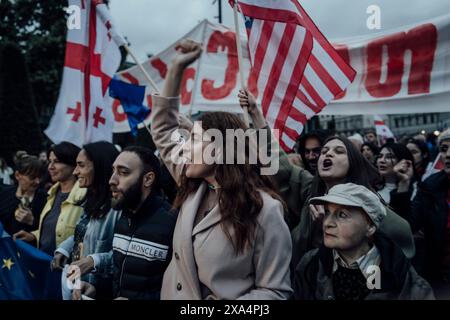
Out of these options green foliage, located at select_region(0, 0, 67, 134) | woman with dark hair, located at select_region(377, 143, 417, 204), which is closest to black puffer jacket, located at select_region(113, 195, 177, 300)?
woman with dark hair, located at select_region(377, 143, 417, 204)

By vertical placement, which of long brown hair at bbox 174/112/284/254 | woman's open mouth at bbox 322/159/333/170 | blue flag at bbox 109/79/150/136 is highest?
blue flag at bbox 109/79/150/136

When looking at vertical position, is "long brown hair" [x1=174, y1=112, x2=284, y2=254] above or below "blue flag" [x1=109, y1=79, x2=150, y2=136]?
below

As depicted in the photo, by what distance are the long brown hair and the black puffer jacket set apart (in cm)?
22

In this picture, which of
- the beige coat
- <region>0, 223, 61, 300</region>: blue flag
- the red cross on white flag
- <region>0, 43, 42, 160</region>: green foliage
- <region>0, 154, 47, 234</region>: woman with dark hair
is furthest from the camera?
<region>0, 43, 42, 160</region>: green foliage

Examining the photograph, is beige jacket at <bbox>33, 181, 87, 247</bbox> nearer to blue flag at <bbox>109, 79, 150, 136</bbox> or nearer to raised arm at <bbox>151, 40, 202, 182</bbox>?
raised arm at <bbox>151, 40, 202, 182</bbox>

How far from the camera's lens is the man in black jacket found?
2410 millimetres

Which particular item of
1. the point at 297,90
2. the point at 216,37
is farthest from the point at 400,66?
the point at 216,37

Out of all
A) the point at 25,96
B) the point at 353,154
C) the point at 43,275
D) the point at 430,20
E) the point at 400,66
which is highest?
the point at 25,96

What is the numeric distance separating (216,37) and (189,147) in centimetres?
416

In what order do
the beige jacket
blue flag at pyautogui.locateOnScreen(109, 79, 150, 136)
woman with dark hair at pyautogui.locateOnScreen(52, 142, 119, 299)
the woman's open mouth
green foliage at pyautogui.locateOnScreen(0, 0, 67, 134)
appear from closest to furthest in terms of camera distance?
woman with dark hair at pyautogui.locateOnScreen(52, 142, 119, 299), the woman's open mouth, the beige jacket, blue flag at pyautogui.locateOnScreen(109, 79, 150, 136), green foliage at pyautogui.locateOnScreen(0, 0, 67, 134)

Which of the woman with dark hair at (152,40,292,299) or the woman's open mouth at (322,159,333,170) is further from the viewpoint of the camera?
the woman's open mouth at (322,159,333,170)

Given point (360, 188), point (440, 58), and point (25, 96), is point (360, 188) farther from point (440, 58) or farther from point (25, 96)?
point (25, 96)

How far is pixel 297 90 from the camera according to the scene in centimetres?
335

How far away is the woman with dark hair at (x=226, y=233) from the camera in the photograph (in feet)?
6.71
